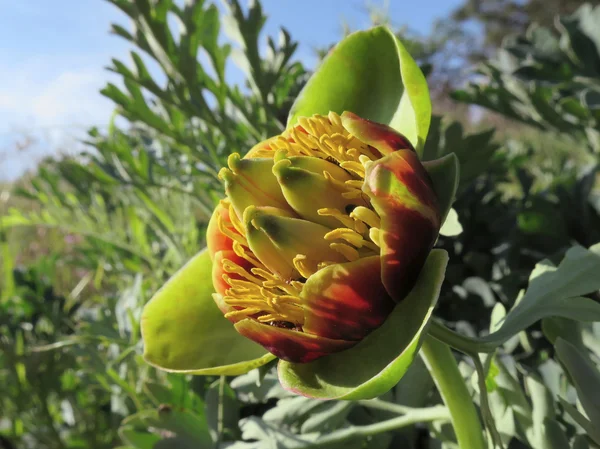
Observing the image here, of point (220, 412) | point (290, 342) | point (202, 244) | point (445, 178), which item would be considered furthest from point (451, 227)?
point (202, 244)

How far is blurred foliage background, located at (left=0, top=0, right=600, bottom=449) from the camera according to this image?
18.2 inches

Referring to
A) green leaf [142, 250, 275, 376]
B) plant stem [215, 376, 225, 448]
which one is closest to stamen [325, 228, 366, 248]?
green leaf [142, 250, 275, 376]

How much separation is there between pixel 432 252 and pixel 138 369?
61 centimetres

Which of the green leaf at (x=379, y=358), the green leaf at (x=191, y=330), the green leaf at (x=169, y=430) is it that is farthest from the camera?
the green leaf at (x=169, y=430)

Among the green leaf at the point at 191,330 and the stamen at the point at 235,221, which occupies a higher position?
the stamen at the point at 235,221

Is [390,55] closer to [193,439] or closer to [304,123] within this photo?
[304,123]

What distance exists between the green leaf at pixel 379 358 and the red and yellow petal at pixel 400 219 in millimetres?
10

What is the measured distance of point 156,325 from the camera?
41cm

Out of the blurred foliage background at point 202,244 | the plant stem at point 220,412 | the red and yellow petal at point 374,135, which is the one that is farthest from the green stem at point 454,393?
the plant stem at point 220,412

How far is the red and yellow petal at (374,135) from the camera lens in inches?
13.5

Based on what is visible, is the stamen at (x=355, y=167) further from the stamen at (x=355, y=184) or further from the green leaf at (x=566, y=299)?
the green leaf at (x=566, y=299)

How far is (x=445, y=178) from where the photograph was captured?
1.20ft

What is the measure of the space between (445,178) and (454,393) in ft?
0.46

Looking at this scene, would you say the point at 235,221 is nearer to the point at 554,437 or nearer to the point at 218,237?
the point at 218,237
